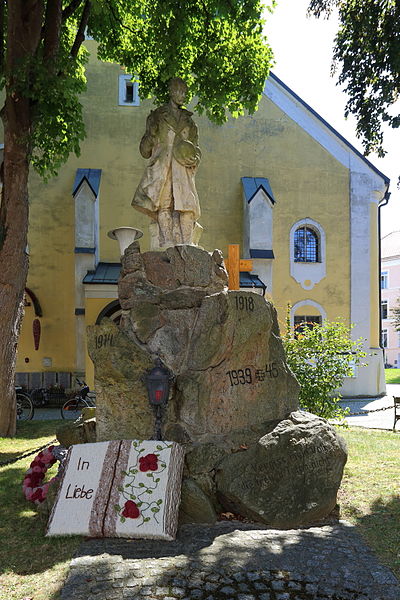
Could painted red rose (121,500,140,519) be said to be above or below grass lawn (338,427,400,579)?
above

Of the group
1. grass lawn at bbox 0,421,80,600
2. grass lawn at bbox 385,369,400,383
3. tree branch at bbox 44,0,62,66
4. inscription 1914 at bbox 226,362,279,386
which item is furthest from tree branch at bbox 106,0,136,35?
grass lawn at bbox 385,369,400,383

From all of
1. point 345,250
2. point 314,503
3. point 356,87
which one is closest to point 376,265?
point 345,250

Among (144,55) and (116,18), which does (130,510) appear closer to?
(116,18)

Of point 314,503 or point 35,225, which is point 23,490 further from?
point 35,225

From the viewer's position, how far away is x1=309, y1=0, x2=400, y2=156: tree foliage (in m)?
7.59

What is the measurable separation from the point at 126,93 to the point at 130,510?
665 inches

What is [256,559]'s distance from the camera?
13.5ft

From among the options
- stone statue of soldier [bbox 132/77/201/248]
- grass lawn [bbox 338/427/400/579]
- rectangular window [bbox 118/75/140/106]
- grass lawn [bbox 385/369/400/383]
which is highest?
rectangular window [bbox 118/75/140/106]

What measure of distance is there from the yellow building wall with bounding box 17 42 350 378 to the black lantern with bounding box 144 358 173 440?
13151 millimetres

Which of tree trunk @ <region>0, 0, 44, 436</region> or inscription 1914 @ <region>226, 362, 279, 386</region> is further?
tree trunk @ <region>0, 0, 44, 436</region>

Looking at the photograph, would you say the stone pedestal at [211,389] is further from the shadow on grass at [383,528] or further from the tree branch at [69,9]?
the tree branch at [69,9]

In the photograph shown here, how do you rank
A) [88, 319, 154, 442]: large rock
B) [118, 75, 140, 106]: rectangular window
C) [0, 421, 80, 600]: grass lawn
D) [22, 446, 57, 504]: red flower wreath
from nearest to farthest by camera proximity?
[0, 421, 80, 600]: grass lawn, [88, 319, 154, 442]: large rock, [22, 446, 57, 504]: red flower wreath, [118, 75, 140, 106]: rectangular window

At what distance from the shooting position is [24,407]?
14289 millimetres

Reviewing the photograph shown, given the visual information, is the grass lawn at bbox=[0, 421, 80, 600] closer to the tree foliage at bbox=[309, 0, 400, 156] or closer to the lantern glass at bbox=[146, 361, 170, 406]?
the lantern glass at bbox=[146, 361, 170, 406]
